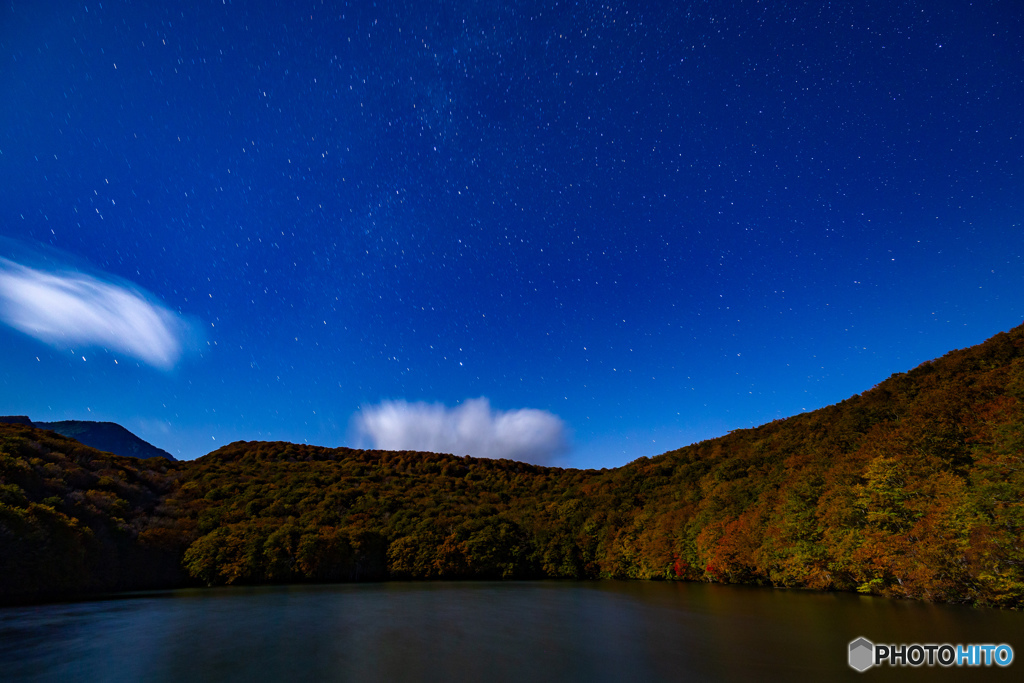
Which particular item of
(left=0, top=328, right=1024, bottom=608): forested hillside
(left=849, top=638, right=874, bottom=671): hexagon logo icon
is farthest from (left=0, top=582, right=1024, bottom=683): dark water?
(left=0, top=328, right=1024, bottom=608): forested hillside

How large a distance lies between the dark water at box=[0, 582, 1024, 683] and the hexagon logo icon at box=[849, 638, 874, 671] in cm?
36

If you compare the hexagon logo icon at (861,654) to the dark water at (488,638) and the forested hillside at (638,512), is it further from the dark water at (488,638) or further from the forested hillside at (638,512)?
the forested hillside at (638,512)

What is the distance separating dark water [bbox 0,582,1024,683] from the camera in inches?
643

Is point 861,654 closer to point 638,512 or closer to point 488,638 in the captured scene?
point 488,638

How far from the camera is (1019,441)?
2914 centimetres

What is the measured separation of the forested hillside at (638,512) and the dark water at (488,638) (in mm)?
4509

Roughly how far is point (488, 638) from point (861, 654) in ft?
46.0

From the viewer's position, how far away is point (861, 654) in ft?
57.0

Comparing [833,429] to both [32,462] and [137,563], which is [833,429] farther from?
[32,462]

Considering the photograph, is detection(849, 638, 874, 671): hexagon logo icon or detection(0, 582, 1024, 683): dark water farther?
detection(0, 582, 1024, 683): dark water

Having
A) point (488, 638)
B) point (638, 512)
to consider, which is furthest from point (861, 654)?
point (638, 512)

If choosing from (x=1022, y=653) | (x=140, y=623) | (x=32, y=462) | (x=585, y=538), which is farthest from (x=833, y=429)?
(x=32, y=462)

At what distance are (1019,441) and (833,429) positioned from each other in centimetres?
3045

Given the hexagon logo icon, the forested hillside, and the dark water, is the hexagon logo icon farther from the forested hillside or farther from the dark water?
the forested hillside
